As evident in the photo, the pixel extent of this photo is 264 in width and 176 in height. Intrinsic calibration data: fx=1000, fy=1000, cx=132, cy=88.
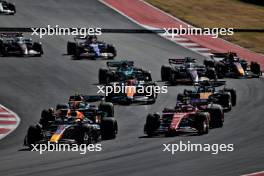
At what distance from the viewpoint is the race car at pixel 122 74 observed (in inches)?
1791

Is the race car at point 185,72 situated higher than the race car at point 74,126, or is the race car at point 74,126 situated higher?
the race car at point 185,72

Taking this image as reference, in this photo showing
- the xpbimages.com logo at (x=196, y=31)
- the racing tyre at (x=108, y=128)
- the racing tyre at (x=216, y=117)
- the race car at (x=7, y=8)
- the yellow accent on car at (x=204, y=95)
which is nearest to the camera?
the racing tyre at (x=108, y=128)

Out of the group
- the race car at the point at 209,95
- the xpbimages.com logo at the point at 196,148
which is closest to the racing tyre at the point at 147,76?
the race car at the point at 209,95

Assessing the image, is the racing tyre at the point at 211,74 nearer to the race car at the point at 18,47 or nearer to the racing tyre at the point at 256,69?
the racing tyre at the point at 256,69

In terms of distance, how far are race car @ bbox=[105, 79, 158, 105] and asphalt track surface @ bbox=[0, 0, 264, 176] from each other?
623 mm

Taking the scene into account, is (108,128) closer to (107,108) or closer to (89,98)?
(89,98)

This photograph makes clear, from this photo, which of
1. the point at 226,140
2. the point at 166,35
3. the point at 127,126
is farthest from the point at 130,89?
the point at 166,35

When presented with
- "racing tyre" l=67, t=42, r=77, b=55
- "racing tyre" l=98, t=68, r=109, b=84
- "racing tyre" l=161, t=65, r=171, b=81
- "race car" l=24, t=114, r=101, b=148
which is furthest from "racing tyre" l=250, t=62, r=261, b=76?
"race car" l=24, t=114, r=101, b=148

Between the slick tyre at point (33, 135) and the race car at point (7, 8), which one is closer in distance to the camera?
the slick tyre at point (33, 135)

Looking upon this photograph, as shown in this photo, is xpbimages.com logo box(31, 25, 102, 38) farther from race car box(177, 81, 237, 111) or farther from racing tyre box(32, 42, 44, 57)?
race car box(177, 81, 237, 111)

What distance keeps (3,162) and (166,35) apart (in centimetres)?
3824

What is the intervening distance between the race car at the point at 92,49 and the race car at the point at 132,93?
12.7 meters

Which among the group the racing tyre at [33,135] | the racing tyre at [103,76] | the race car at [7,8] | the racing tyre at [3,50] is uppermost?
the race car at [7,8]

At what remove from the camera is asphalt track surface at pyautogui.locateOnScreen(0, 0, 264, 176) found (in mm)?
27562
